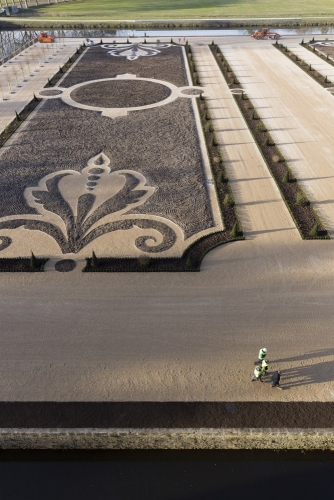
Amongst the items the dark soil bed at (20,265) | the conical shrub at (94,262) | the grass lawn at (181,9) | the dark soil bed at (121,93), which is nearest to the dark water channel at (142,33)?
the grass lawn at (181,9)

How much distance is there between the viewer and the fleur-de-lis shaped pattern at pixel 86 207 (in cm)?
2606

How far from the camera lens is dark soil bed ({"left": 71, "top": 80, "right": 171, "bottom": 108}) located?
4778 cm

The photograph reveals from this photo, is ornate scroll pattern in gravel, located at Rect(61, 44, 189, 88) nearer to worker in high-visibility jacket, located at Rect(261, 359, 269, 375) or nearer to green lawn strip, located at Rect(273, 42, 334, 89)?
green lawn strip, located at Rect(273, 42, 334, 89)

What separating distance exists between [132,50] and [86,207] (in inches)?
2226

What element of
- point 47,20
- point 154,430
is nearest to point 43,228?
point 154,430

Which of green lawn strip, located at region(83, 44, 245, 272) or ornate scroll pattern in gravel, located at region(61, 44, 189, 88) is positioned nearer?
green lawn strip, located at region(83, 44, 245, 272)

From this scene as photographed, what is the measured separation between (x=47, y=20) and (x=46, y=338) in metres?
112

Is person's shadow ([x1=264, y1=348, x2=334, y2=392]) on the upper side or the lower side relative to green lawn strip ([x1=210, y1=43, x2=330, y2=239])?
lower

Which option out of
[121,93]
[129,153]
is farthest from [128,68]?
[129,153]

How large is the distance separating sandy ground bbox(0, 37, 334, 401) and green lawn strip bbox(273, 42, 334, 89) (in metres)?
34.9

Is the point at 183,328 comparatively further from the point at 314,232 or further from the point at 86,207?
the point at 86,207

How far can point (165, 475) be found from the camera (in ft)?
50.5

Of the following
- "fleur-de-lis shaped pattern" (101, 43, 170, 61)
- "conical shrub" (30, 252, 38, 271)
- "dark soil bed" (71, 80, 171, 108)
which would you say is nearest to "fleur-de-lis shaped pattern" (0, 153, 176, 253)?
"conical shrub" (30, 252, 38, 271)

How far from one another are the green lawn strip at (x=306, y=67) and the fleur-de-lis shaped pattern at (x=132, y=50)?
22932 mm
